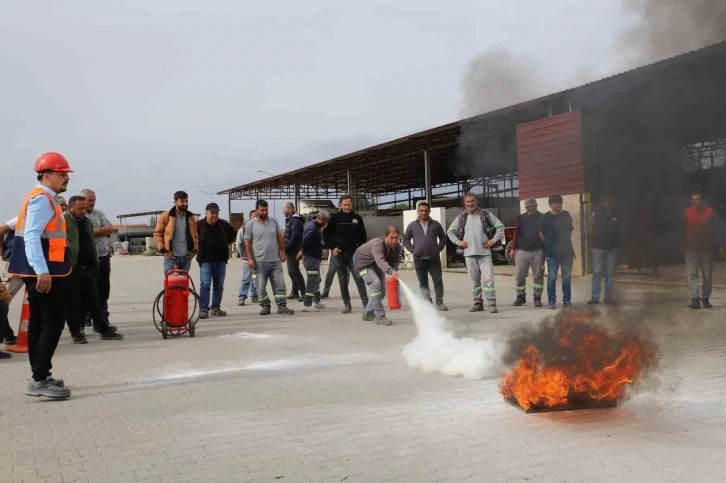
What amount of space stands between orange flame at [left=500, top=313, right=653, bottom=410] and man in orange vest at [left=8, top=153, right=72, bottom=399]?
12.1 feet

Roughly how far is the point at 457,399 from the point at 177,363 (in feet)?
10.6

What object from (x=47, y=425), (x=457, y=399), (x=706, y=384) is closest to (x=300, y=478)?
(x=457, y=399)

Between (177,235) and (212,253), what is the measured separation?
2.82ft

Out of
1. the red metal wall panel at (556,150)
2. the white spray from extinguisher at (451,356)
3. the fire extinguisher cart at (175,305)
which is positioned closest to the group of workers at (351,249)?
the red metal wall panel at (556,150)

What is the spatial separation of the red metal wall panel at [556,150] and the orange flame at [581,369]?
307 centimetres

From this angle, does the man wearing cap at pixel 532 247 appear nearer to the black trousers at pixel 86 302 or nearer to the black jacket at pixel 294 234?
the black jacket at pixel 294 234

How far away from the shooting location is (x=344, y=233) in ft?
32.2

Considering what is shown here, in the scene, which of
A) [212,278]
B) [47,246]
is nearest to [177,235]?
[212,278]

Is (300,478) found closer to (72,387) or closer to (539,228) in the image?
(72,387)

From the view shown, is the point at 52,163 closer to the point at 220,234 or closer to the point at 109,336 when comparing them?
the point at 109,336

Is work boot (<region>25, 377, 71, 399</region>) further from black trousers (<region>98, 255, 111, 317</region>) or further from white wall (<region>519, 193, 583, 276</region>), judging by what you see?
white wall (<region>519, 193, 583, 276</region>)

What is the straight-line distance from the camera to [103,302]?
28.4ft

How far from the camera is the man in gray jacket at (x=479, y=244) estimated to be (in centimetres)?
967

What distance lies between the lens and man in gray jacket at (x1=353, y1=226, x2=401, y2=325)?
8.30 meters
